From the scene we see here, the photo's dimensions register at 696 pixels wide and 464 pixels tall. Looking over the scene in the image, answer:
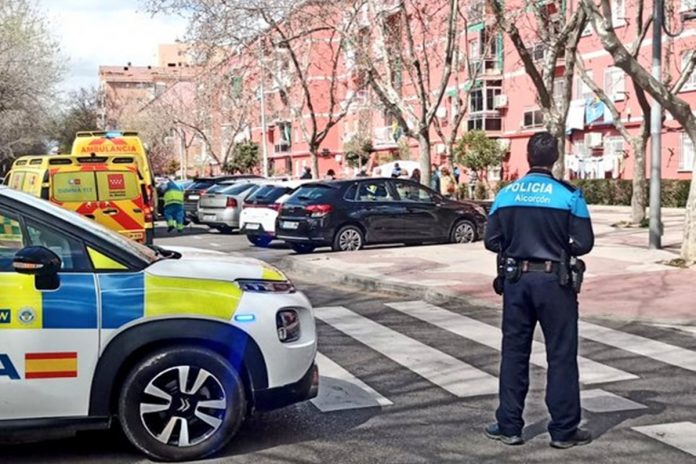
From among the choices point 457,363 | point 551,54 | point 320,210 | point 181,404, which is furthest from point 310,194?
point 181,404

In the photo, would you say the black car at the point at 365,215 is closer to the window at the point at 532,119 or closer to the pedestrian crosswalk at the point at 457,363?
the pedestrian crosswalk at the point at 457,363

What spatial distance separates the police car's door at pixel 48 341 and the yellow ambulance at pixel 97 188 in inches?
381

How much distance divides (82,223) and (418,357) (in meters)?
3.64

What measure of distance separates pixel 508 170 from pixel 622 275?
3154cm

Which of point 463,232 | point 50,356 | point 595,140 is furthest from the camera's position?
point 595,140

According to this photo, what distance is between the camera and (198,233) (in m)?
25.1

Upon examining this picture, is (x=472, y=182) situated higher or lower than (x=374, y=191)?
lower

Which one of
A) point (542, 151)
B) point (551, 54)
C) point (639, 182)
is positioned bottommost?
point (639, 182)

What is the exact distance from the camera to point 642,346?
824 cm

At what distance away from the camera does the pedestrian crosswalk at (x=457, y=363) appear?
244 inches

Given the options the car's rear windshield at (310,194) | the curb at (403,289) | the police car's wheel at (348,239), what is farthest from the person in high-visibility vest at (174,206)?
the curb at (403,289)

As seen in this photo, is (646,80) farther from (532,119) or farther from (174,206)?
(532,119)

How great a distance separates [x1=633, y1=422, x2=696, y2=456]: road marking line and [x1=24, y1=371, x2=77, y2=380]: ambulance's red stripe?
3.56 meters

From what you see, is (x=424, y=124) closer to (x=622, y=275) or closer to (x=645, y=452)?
(x=622, y=275)
